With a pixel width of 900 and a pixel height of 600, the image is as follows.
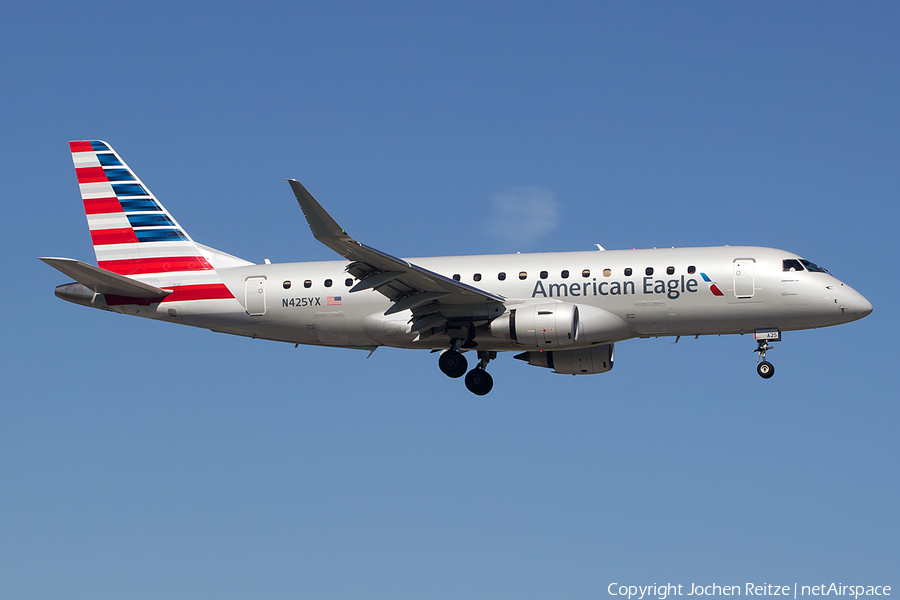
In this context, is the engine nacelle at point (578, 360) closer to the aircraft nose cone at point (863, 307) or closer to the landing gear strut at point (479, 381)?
the landing gear strut at point (479, 381)

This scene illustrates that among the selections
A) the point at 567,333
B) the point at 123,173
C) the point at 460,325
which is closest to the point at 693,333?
the point at 567,333

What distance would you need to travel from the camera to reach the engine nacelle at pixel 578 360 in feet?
123

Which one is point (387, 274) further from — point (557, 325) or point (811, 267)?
point (811, 267)

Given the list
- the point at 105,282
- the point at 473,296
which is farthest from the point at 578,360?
the point at 105,282

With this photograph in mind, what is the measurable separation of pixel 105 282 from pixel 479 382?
44.7 feet

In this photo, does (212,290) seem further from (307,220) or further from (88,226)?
(307,220)

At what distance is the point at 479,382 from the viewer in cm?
3703

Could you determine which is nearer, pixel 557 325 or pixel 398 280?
pixel 557 325

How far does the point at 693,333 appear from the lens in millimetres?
34125

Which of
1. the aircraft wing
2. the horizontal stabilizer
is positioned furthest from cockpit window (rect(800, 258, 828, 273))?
the horizontal stabilizer

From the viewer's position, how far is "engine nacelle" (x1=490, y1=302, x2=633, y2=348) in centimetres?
3312

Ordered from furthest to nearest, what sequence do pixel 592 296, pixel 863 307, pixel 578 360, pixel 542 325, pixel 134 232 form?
pixel 134 232
pixel 578 360
pixel 592 296
pixel 863 307
pixel 542 325

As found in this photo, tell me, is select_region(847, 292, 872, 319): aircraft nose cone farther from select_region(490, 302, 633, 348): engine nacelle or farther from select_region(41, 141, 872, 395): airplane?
select_region(490, 302, 633, 348): engine nacelle

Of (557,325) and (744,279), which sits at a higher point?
(744,279)
